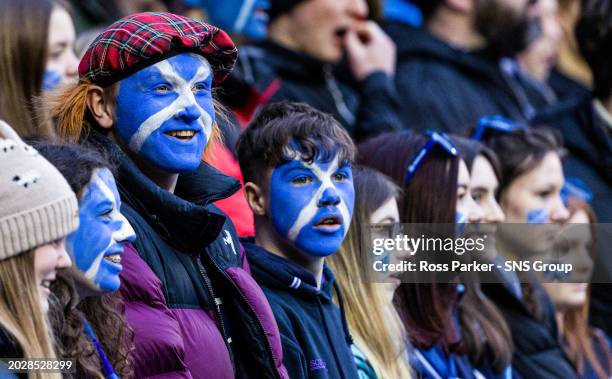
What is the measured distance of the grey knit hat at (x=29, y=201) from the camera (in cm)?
358

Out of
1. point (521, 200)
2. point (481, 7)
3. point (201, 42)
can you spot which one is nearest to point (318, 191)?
point (201, 42)

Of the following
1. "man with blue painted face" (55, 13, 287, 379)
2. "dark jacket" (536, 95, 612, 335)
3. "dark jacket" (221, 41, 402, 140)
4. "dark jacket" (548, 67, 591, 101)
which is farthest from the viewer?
"dark jacket" (548, 67, 591, 101)

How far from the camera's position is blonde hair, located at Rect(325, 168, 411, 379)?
5547 millimetres

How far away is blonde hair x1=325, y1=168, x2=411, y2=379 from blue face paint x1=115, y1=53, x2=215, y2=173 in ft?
4.14

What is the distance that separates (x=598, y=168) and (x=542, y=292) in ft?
5.91

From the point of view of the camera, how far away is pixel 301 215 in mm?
4934

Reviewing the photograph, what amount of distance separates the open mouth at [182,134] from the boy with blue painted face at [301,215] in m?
0.52

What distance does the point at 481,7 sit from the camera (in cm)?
981

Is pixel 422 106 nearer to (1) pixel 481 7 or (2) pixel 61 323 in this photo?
(1) pixel 481 7

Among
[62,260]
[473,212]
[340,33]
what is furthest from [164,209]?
[340,33]

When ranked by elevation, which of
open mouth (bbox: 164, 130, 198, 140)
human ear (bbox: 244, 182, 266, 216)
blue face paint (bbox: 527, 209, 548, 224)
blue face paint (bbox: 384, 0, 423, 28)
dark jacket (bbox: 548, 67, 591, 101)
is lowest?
human ear (bbox: 244, 182, 266, 216)

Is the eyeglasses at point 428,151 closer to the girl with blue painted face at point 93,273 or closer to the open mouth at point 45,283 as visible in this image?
the girl with blue painted face at point 93,273

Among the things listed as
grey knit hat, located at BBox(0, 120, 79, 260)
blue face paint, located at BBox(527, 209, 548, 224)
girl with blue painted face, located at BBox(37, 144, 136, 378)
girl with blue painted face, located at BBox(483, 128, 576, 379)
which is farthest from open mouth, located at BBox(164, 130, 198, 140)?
blue face paint, located at BBox(527, 209, 548, 224)

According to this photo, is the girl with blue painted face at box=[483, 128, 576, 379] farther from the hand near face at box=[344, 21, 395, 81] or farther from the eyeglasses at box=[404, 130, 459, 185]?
the hand near face at box=[344, 21, 395, 81]
